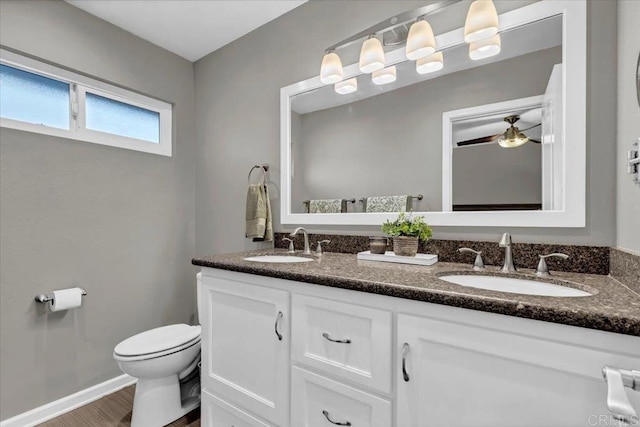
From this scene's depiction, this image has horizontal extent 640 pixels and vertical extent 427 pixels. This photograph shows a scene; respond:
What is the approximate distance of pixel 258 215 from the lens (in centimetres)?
202

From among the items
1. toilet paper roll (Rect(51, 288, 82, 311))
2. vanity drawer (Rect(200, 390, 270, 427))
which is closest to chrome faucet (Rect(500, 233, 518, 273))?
vanity drawer (Rect(200, 390, 270, 427))

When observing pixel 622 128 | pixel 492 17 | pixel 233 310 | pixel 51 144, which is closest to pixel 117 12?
pixel 51 144

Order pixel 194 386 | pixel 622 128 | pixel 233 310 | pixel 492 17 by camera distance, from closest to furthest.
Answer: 1. pixel 622 128
2. pixel 492 17
3. pixel 233 310
4. pixel 194 386

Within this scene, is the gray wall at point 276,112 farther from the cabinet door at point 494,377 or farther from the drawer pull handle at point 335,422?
the drawer pull handle at point 335,422

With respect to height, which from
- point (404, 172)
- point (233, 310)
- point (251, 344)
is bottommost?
point (251, 344)

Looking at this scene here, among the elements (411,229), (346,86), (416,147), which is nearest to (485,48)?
(416,147)

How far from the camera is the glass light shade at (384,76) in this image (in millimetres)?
1642

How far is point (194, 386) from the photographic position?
196 cm

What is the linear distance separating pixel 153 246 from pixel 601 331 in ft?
8.39

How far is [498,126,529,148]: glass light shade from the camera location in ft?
4.29

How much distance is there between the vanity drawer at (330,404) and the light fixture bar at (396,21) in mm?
1616

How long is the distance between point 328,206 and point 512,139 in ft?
3.28

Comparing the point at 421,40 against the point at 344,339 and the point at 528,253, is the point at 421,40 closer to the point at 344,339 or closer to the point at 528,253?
the point at 528,253

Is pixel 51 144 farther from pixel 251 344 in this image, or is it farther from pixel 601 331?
pixel 601 331
